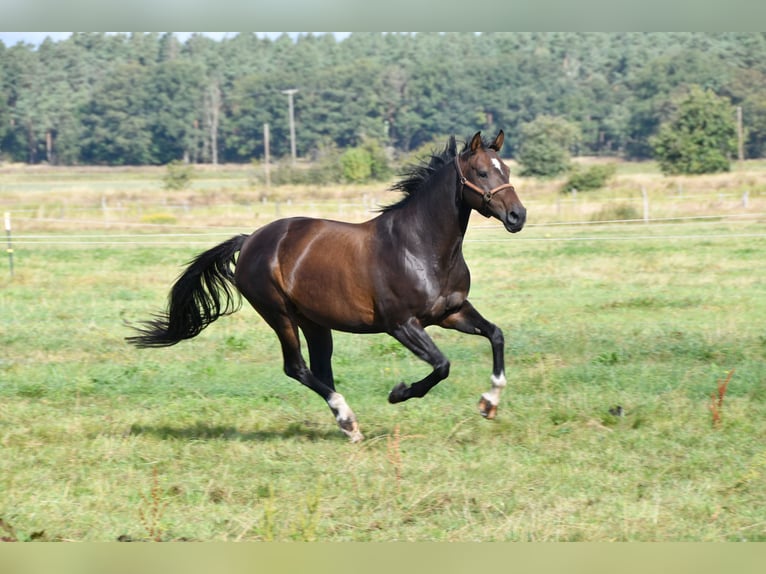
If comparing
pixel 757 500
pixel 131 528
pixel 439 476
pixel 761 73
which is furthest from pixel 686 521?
pixel 761 73

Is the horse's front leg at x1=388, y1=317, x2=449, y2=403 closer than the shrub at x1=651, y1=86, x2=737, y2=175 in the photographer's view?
Yes

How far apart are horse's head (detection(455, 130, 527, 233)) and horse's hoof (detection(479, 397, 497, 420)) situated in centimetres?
119

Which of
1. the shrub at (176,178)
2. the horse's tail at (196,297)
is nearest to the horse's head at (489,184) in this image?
the horse's tail at (196,297)

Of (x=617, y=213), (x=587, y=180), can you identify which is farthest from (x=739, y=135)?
(x=617, y=213)

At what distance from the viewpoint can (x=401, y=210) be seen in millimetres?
6824

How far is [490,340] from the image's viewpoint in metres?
6.69

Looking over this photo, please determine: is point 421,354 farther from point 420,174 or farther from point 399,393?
point 420,174

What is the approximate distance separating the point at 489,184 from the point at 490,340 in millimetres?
1083

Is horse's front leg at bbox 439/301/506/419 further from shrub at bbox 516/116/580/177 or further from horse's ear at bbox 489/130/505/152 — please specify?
shrub at bbox 516/116/580/177

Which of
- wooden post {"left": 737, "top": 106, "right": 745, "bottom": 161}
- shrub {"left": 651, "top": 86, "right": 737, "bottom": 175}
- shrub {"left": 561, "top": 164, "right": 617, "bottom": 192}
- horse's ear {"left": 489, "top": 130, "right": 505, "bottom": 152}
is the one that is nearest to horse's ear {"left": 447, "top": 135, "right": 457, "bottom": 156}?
horse's ear {"left": 489, "top": 130, "right": 505, "bottom": 152}

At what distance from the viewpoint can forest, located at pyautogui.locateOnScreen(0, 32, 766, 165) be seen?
65250 millimetres

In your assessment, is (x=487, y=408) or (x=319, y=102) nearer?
(x=487, y=408)

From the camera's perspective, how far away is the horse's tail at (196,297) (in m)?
7.79

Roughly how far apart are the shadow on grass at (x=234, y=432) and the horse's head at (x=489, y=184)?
1.92 m
